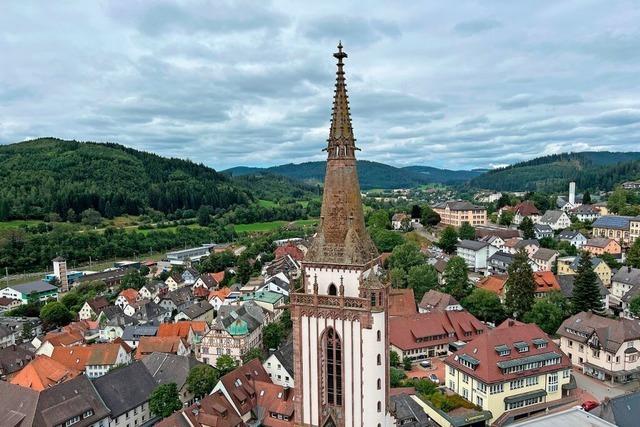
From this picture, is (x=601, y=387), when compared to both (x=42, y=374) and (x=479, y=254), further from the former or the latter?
(x=42, y=374)

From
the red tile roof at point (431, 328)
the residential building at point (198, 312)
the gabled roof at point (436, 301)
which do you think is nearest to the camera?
the red tile roof at point (431, 328)

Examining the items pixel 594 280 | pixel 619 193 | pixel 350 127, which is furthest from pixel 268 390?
pixel 619 193

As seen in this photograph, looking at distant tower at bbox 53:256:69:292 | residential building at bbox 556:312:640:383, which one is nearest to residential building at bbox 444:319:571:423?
residential building at bbox 556:312:640:383

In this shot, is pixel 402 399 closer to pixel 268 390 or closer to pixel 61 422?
pixel 268 390

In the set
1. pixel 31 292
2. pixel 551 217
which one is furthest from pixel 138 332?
pixel 551 217

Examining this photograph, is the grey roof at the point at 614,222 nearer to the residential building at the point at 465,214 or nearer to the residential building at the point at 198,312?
the residential building at the point at 465,214

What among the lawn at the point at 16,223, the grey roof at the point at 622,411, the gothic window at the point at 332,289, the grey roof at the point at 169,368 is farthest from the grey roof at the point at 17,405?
the lawn at the point at 16,223
